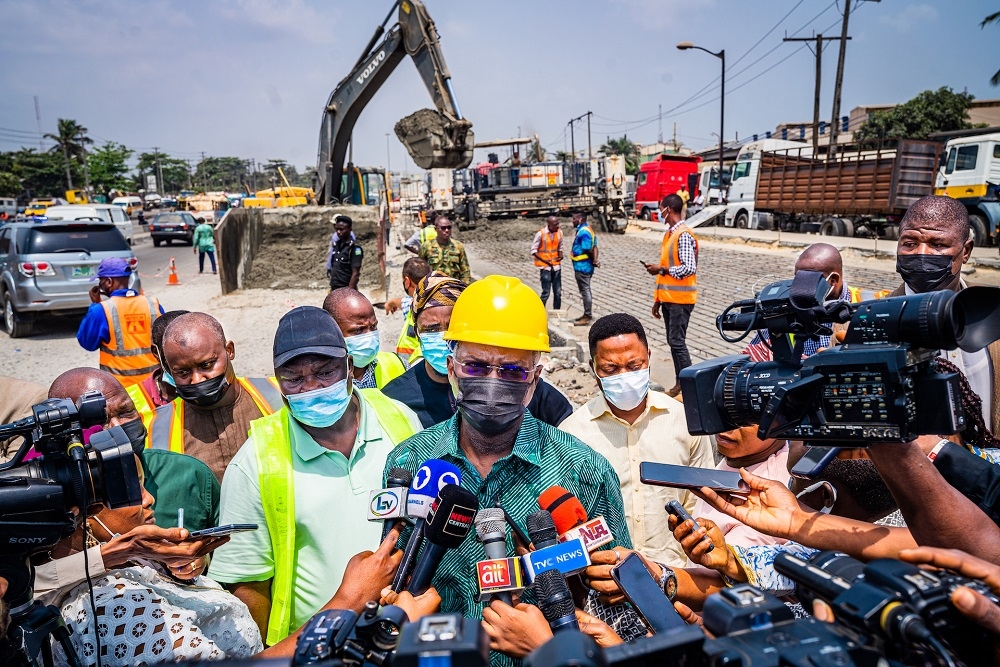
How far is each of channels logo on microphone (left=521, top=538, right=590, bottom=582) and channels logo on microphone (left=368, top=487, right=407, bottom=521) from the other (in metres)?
0.34

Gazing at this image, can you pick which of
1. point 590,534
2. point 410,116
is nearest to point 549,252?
point 410,116

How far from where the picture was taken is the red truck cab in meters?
35.7

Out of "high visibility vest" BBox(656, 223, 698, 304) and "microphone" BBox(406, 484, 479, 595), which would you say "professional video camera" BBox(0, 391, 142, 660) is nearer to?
"microphone" BBox(406, 484, 479, 595)

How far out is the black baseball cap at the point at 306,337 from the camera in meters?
2.47

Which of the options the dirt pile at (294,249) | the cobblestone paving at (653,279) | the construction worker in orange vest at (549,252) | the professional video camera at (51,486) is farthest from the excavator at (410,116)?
the professional video camera at (51,486)

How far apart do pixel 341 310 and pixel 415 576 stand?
2.67 metres

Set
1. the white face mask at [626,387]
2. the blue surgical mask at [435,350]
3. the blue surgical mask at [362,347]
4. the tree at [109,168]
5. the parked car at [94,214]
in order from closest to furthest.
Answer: the white face mask at [626,387] → the blue surgical mask at [435,350] → the blue surgical mask at [362,347] → the parked car at [94,214] → the tree at [109,168]

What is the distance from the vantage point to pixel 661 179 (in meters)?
35.7

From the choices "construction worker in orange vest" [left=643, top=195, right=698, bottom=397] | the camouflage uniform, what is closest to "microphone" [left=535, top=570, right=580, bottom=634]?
→ "construction worker in orange vest" [left=643, top=195, right=698, bottom=397]

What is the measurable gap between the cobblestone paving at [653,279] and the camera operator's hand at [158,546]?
684 centimetres

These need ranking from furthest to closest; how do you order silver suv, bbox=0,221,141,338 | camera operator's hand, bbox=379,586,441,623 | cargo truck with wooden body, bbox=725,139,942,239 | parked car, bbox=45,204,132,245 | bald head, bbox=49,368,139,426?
parked car, bbox=45,204,132,245, cargo truck with wooden body, bbox=725,139,942,239, silver suv, bbox=0,221,141,338, bald head, bbox=49,368,139,426, camera operator's hand, bbox=379,586,441,623

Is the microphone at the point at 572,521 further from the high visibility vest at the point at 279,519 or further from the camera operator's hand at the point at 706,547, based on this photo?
the high visibility vest at the point at 279,519

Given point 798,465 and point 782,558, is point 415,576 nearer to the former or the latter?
point 782,558

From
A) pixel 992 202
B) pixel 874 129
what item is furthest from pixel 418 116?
pixel 874 129
